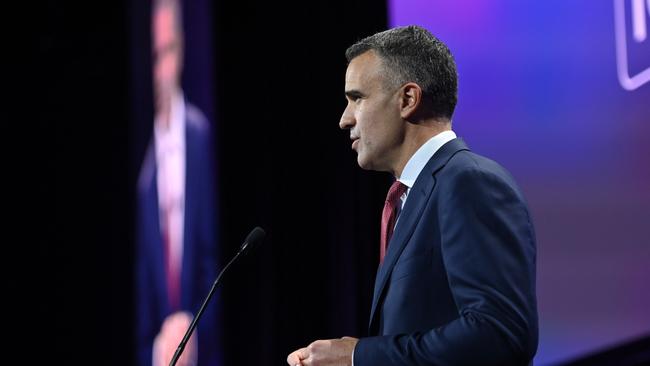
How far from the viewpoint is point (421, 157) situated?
5.84 feet

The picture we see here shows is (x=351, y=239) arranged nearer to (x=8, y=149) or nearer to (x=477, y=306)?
(x=477, y=306)

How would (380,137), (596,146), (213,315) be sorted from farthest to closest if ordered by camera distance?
(213,315)
(596,146)
(380,137)

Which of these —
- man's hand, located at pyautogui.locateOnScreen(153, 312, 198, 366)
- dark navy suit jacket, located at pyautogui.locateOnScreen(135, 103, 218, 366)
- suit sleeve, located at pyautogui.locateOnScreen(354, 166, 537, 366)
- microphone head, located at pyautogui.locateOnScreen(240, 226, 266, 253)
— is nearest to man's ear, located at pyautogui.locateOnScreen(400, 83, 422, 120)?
suit sleeve, located at pyautogui.locateOnScreen(354, 166, 537, 366)

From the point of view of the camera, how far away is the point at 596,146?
312cm

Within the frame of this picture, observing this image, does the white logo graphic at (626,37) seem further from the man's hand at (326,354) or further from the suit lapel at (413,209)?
the man's hand at (326,354)

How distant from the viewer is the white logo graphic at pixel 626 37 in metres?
3.17

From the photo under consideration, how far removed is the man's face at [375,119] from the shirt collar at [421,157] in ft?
0.13

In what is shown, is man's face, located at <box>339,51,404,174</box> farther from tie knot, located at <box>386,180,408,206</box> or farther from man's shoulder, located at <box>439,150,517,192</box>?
man's shoulder, located at <box>439,150,517,192</box>

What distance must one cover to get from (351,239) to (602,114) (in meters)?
1.00

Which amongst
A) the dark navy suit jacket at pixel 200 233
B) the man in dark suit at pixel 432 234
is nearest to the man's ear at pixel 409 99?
the man in dark suit at pixel 432 234

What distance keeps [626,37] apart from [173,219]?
1.88 metres

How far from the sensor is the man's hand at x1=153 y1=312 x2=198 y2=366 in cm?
344

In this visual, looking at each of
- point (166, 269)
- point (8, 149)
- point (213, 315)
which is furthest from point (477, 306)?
point (8, 149)

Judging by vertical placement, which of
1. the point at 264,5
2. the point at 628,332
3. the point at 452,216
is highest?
the point at 264,5
